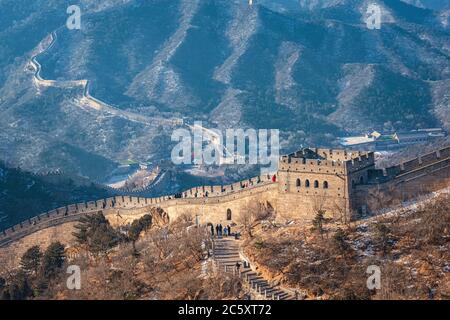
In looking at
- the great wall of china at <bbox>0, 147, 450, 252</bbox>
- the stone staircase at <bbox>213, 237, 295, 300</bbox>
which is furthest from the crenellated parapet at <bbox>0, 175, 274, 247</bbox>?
the stone staircase at <bbox>213, 237, 295, 300</bbox>

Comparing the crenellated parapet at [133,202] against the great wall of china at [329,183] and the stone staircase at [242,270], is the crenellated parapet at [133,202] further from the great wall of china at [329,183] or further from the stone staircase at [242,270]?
the stone staircase at [242,270]

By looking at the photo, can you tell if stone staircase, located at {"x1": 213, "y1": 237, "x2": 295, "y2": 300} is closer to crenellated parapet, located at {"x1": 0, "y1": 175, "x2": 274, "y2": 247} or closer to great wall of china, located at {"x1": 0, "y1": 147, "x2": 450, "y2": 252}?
great wall of china, located at {"x1": 0, "y1": 147, "x2": 450, "y2": 252}

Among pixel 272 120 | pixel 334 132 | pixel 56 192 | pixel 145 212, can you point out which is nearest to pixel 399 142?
pixel 334 132

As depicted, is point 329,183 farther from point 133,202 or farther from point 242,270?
point 133,202

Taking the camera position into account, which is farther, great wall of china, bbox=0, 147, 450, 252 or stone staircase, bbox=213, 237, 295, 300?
great wall of china, bbox=0, 147, 450, 252

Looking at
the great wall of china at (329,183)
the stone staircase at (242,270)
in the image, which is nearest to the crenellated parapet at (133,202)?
the great wall of china at (329,183)

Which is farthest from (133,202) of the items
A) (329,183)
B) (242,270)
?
(242,270)

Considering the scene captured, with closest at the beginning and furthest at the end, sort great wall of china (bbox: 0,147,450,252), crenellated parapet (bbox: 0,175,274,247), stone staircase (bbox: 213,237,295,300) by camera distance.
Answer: stone staircase (bbox: 213,237,295,300)
great wall of china (bbox: 0,147,450,252)
crenellated parapet (bbox: 0,175,274,247)

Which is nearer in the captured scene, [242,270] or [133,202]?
[242,270]
